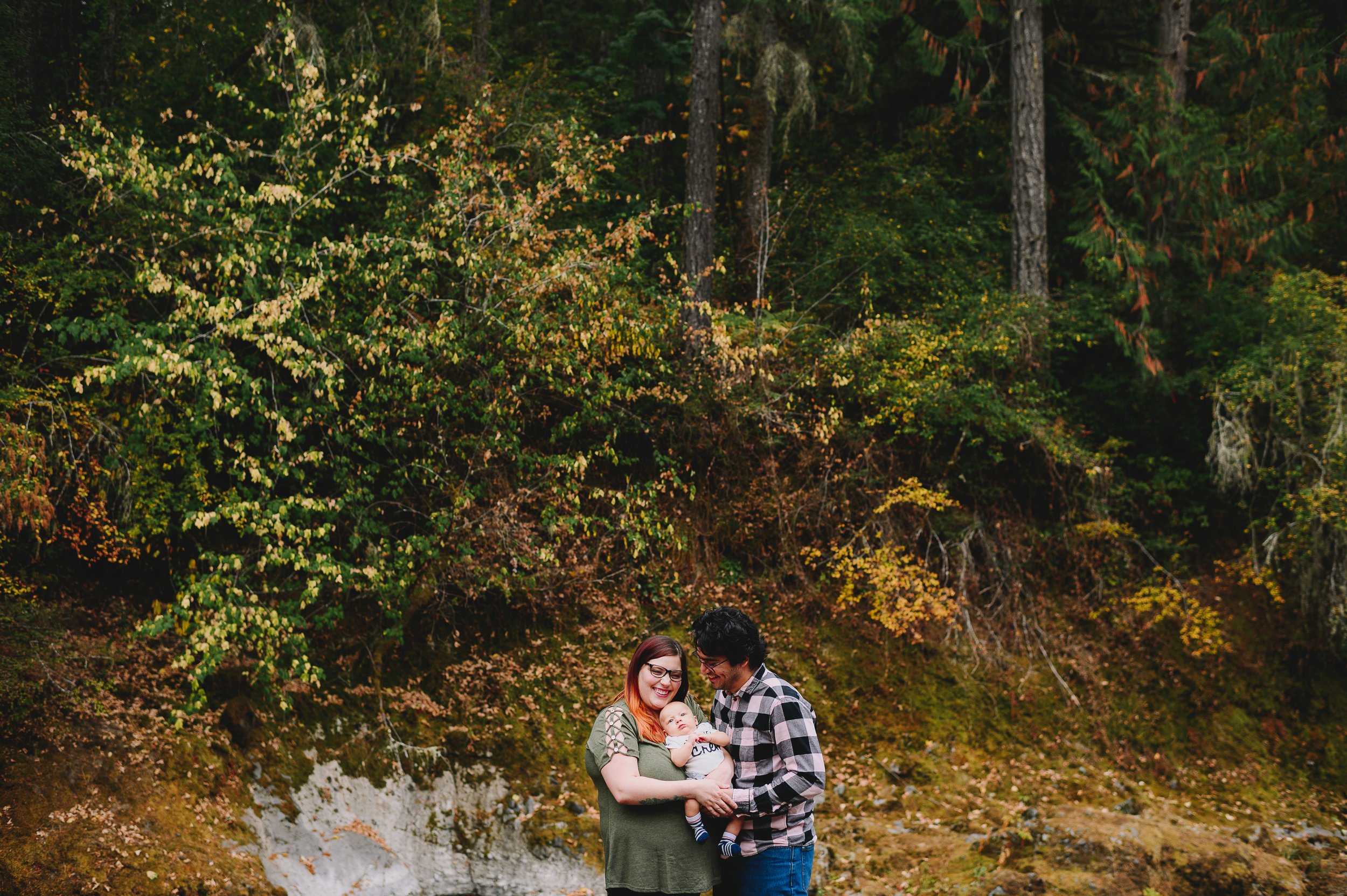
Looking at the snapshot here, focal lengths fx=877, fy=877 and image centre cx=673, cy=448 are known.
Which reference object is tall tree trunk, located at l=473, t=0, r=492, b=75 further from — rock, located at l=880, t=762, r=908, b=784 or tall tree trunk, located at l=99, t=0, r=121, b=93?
rock, located at l=880, t=762, r=908, b=784

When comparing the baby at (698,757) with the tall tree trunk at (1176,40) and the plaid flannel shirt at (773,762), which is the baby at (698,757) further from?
the tall tree trunk at (1176,40)

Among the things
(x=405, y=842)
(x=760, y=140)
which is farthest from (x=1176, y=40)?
(x=405, y=842)

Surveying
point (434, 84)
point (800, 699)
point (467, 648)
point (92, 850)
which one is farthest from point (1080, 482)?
point (92, 850)

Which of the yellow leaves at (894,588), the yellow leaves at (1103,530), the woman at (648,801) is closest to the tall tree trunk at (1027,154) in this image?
the yellow leaves at (1103,530)

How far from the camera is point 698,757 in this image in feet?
9.86

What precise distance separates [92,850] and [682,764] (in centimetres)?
420

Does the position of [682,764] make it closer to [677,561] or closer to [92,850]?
[92,850]

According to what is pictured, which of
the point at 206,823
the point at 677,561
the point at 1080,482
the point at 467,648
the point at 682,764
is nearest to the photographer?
the point at 682,764

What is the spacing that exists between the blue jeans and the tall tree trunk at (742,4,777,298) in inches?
341

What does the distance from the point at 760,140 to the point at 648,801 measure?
10718 millimetres

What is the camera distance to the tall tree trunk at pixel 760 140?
36.0 ft

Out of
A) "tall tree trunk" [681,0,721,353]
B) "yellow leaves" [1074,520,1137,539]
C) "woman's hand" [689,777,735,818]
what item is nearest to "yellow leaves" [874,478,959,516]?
"yellow leaves" [1074,520,1137,539]

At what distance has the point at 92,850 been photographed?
5.10 m

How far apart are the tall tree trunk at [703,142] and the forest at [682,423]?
5cm
